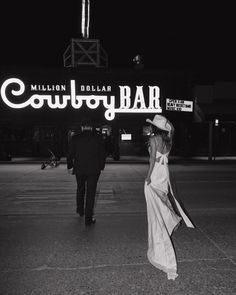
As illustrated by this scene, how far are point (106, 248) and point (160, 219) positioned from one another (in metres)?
1.35

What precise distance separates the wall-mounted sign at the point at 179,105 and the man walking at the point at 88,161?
19.0 meters

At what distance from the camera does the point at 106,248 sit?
5395 mm

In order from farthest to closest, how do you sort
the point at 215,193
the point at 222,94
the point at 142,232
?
the point at 222,94
the point at 215,193
the point at 142,232

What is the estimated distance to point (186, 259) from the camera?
4867 millimetres

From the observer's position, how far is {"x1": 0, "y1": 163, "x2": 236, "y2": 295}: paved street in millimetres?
4016

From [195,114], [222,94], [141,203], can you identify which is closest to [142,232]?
[141,203]

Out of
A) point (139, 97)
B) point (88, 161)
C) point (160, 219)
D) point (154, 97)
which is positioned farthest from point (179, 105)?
point (160, 219)

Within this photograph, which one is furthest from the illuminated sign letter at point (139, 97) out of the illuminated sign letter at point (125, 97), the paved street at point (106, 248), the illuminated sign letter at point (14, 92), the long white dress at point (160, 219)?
the long white dress at point (160, 219)

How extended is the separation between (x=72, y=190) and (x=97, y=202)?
7.46ft

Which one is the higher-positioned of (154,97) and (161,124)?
(154,97)

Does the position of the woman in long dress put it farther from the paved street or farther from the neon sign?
the neon sign

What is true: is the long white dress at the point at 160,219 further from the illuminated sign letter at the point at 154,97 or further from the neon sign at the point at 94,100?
the illuminated sign letter at the point at 154,97

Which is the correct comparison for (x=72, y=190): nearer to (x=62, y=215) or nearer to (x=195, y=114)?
(x=62, y=215)

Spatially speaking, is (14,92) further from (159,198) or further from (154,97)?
(159,198)
